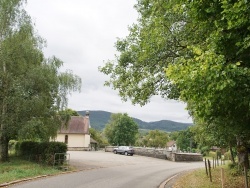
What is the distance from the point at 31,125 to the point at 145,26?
35.0ft

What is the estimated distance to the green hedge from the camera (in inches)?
857

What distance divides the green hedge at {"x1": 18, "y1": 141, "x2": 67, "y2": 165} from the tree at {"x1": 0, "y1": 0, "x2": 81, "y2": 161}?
1.08 metres

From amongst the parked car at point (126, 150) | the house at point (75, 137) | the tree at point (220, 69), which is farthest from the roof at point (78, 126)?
the tree at point (220, 69)

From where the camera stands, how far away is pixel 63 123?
81.0 feet

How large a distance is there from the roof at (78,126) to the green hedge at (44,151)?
3264 centimetres

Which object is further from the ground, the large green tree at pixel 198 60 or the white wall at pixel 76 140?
the large green tree at pixel 198 60

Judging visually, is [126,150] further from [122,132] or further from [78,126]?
[122,132]

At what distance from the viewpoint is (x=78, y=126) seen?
198 feet

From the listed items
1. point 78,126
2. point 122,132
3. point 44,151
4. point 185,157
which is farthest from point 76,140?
point 44,151

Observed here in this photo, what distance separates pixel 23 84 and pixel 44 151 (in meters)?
5.67

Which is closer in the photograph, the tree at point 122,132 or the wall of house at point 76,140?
the wall of house at point 76,140

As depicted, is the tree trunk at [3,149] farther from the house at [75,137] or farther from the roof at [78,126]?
the house at [75,137]

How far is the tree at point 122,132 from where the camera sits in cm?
7919

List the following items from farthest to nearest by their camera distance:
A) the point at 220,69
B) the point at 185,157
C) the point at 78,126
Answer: the point at 78,126
the point at 185,157
the point at 220,69
